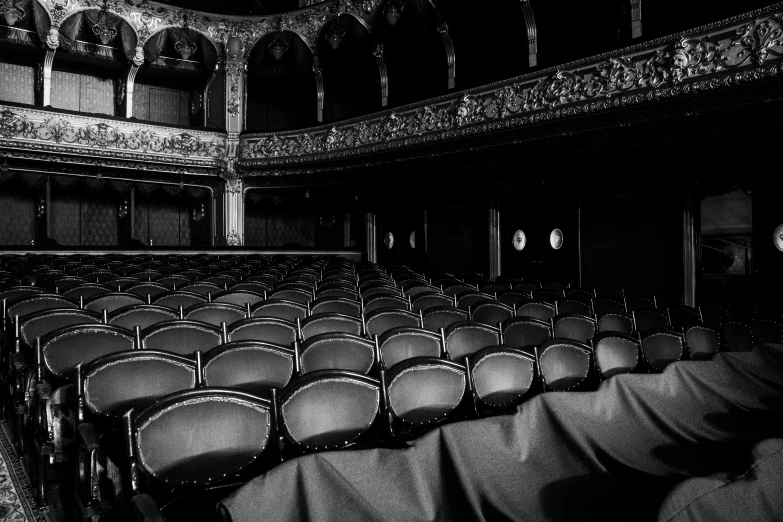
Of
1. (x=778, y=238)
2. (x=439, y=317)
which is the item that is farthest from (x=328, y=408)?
(x=778, y=238)

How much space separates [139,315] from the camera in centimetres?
338

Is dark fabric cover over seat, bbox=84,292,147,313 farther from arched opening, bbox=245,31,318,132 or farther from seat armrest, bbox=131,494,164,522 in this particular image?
arched opening, bbox=245,31,318,132

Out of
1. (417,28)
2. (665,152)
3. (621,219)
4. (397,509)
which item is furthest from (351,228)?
(397,509)

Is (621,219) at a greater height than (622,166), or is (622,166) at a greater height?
(622,166)

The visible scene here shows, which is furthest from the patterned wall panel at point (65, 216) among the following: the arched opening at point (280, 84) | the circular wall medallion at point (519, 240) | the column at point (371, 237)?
the circular wall medallion at point (519, 240)

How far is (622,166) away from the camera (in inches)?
305

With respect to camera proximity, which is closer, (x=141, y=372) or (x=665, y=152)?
(x=141, y=372)

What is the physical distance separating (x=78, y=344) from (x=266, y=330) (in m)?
0.98

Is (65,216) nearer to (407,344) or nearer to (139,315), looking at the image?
(139,315)

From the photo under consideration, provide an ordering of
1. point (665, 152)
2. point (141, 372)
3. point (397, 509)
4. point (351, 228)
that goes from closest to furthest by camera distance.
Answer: point (397, 509), point (141, 372), point (665, 152), point (351, 228)

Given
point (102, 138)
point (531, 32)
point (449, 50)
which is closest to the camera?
point (531, 32)

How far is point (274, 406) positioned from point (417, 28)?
10663 millimetres

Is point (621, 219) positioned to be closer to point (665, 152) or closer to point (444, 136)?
point (665, 152)

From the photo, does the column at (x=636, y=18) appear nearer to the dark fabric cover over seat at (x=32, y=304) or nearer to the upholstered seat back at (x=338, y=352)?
the upholstered seat back at (x=338, y=352)
